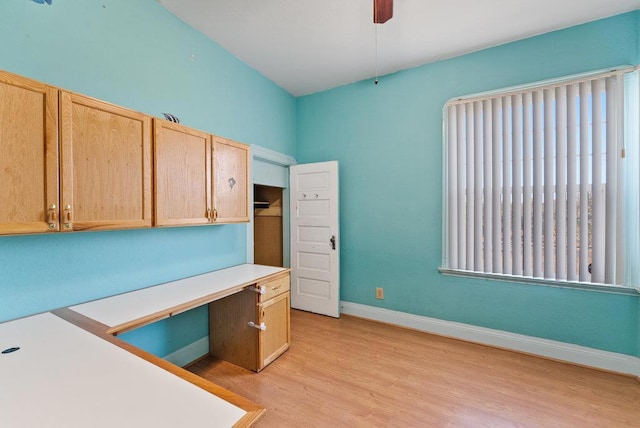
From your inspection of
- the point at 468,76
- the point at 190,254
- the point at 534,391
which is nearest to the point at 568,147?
the point at 468,76

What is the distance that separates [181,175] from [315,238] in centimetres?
194

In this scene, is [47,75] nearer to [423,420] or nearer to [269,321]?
[269,321]

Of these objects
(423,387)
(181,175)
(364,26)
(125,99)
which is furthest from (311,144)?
(423,387)

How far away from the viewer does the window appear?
213 centimetres

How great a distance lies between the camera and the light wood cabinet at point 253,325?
215 centimetres

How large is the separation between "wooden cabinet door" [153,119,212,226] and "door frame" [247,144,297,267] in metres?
0.70

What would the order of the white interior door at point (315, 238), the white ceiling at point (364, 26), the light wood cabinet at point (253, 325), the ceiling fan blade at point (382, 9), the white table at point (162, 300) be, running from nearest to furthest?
the white table at point (162, 300)
the ceiling fan blade at point (382, 9)
the white ceiling at point (364, 26)
the light wood cabinet at point (253, 325)
the white interior door at point (315, 238)

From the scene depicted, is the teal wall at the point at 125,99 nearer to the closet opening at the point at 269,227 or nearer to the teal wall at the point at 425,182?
the closet opening at the point at 269,227

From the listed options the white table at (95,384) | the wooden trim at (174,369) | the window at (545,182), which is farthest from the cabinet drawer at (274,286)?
the window at (545,182)

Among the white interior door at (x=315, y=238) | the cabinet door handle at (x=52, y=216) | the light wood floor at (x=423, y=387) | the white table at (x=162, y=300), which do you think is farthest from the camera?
the white interior door at (x=315, y=238)

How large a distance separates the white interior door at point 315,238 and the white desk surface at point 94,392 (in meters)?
2.48

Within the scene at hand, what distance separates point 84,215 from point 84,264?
1.48ft

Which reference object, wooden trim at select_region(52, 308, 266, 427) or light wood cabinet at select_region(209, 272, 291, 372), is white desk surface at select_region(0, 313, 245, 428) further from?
light wood cabinet at select_region(209, 272, 291, 372)

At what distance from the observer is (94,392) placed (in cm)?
79
